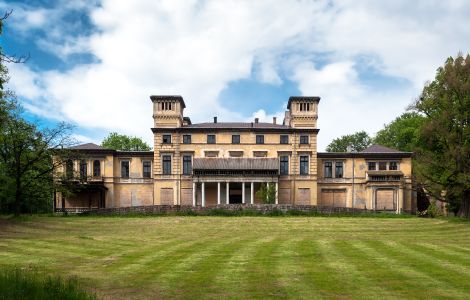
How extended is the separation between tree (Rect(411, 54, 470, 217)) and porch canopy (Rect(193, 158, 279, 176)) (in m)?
19.7

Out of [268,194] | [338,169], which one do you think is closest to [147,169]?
[268,194]

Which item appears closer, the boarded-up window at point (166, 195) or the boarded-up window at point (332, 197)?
the boarded-up window at point (166, 195)

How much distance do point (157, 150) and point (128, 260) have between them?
40872 mm

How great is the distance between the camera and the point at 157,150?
5562cm

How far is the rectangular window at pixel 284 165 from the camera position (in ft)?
184

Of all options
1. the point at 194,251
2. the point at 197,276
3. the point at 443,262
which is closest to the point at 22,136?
the point at 194,251

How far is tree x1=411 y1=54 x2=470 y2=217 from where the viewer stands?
35719 millimetres

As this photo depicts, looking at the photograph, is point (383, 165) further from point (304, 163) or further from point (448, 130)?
point (448, 130)

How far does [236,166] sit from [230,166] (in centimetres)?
75

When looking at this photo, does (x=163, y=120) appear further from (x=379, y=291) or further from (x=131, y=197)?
(x=379, y=291)

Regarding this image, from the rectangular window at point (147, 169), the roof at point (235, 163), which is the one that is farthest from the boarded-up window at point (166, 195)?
the roof at point (235, 163)

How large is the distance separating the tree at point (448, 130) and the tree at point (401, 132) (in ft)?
106

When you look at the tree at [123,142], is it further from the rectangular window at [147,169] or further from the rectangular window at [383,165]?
the rectangular window at [383,165]

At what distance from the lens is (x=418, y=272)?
1288 centimetres
